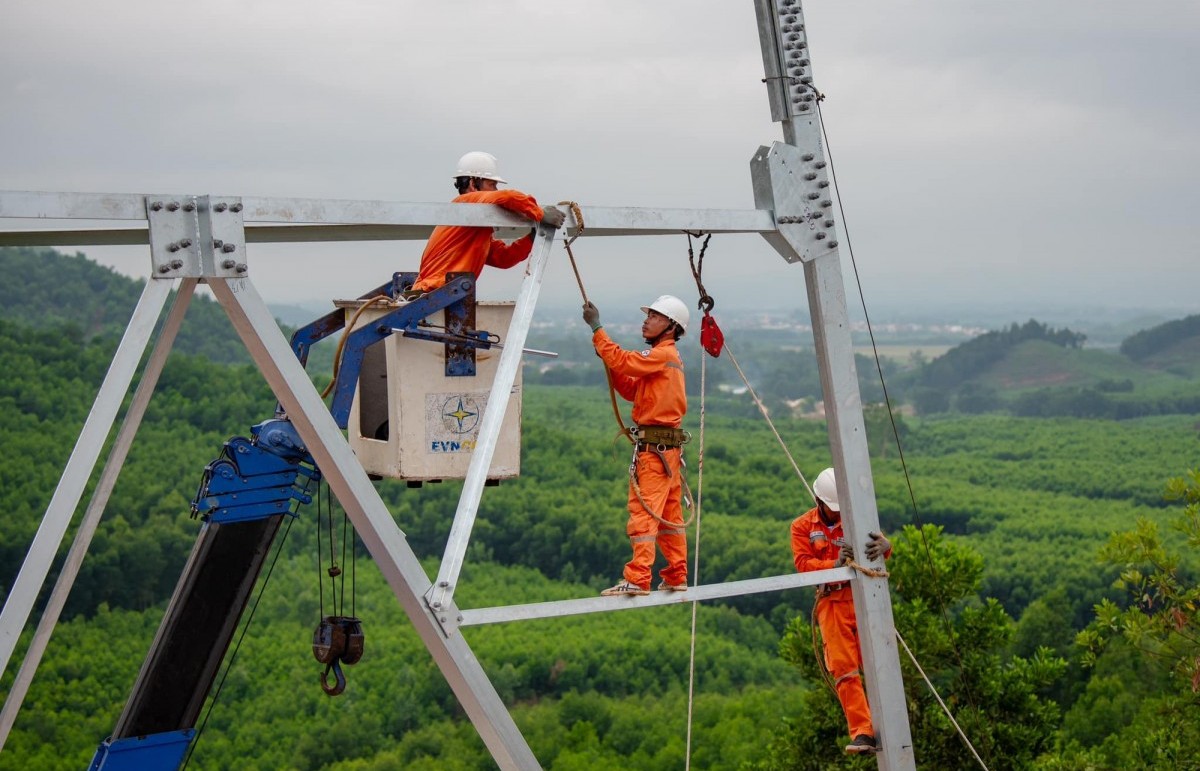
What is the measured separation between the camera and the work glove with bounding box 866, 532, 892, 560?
8.25 m

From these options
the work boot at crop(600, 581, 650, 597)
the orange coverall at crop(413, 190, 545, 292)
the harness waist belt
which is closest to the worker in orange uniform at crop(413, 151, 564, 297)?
the orange coverall at crop(413, 190, 545, 292)

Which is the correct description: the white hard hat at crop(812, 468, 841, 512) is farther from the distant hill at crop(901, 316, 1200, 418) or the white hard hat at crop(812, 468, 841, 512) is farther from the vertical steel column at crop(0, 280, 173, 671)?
the distant hill at crop(901, 316, 1200, 418)

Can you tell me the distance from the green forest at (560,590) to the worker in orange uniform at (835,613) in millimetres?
13123

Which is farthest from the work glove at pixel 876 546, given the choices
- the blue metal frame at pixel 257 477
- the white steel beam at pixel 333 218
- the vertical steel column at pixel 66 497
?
the vertical steel column at pixel 66 497

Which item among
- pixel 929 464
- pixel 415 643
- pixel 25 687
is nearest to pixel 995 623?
pixel 25 687

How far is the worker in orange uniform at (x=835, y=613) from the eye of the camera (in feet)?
29.2

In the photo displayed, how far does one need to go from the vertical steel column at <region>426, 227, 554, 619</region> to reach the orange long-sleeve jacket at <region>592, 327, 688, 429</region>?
88cm

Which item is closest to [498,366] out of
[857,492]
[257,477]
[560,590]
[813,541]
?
[257,477]

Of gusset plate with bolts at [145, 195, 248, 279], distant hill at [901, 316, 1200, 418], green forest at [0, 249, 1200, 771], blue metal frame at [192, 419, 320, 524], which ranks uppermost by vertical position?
gusset plate with bolts at [145, 195, 248, 279]

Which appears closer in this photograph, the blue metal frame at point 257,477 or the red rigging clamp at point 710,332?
the blue metal frame at point 257,477

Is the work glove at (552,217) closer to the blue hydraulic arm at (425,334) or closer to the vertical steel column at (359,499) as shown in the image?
the blue hydraulic arm at (425,334)

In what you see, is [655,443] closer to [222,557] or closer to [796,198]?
[796,198]

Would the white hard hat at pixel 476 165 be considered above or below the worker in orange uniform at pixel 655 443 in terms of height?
above

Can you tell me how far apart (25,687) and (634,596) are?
2883mm
